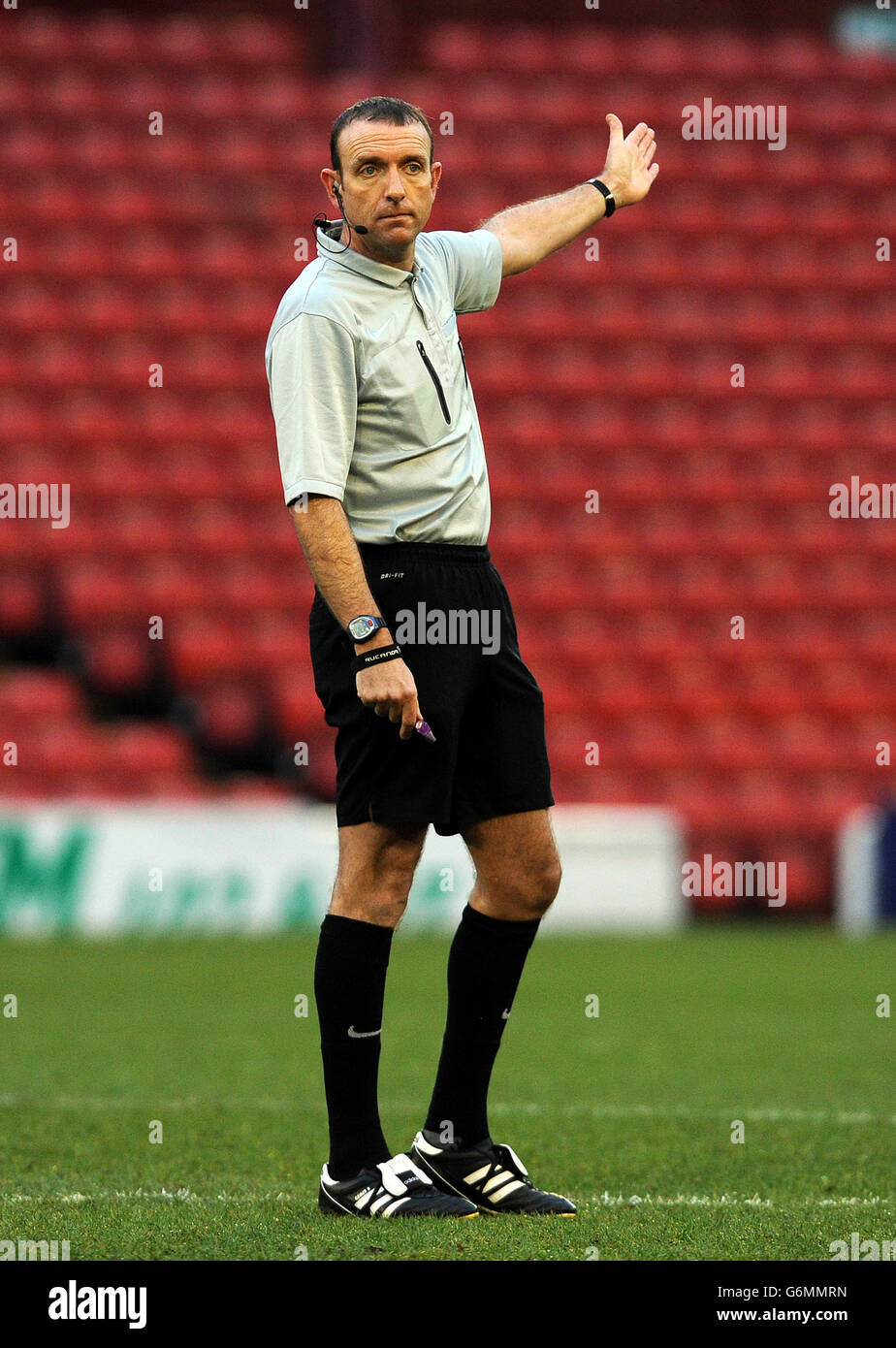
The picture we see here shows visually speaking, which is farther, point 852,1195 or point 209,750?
point 209,750

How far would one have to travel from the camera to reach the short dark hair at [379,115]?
3.29m

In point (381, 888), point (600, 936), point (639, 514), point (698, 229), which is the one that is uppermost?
point (698, 229)

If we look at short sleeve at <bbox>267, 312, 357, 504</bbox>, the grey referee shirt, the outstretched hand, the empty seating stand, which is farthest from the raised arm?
the empty seating stand

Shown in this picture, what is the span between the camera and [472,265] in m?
3.62

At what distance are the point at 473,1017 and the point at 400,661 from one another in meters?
0.73

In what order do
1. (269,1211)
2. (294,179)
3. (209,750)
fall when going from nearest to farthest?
(269,1211) → (209,750) → (294,179)

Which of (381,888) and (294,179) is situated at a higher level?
(294,179)

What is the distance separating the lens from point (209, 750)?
1127cm

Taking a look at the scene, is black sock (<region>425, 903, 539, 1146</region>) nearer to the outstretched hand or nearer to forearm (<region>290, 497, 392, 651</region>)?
forearm (<region>290, 497, 392, 651</region>)

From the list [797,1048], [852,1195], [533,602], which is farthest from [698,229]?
[852,1195]

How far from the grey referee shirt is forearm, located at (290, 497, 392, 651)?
0.03m

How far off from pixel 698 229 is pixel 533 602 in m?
3.60
